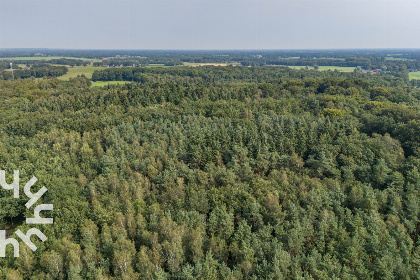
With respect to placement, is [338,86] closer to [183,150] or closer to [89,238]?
[183,150]

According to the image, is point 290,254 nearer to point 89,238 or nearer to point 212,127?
point 89,238

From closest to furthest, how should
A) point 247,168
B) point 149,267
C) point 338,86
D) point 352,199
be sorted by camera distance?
point 149,267 → point 352,199 → point 247,168 → point 338,86

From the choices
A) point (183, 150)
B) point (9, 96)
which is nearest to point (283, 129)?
point (183, 150)

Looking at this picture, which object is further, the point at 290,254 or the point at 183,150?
the point at 183,150

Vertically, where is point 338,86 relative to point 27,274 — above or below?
above

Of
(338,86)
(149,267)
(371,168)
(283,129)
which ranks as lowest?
(149,267)

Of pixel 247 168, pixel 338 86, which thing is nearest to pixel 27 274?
pixel 247 168

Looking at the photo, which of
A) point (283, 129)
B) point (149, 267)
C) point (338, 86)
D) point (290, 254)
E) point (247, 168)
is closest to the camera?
point (149, 267)
